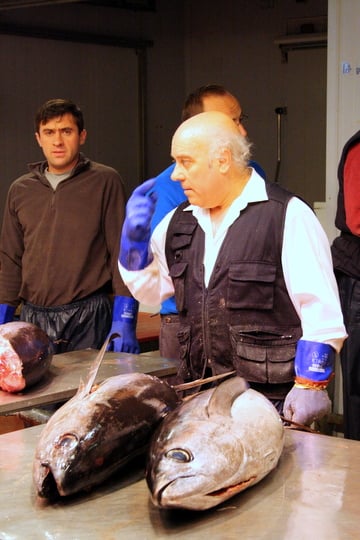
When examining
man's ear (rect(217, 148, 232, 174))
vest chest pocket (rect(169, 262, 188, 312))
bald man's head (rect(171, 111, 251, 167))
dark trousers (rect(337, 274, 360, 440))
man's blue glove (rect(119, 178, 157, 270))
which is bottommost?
dark trousers (rect(337, 274, 360, 440))

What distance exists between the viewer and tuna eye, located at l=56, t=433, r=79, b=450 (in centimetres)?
212

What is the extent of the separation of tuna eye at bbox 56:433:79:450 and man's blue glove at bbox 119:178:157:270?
1315 millimetres

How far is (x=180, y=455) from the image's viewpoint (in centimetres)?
202

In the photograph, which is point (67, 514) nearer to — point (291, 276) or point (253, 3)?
point (291, 276)

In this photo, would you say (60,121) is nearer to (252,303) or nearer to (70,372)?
(70,372)

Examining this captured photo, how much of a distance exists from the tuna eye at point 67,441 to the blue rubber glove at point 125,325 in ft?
7.23

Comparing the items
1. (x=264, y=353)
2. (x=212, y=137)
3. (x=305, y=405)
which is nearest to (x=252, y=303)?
(x=264, y=353)

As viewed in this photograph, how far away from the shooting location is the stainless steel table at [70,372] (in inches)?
131

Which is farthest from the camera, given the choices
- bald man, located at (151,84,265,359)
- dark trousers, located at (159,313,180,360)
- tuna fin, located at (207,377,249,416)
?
dark trousers, located at (159,313,180,360)

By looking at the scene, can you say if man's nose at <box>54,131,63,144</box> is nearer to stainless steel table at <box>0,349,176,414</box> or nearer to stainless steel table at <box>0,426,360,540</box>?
stainless steel table at <box>0,349,176,414</box>

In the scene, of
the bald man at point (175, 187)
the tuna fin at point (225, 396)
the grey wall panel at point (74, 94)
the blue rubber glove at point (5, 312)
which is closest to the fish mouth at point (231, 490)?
the tuna fin at point (225, 396)

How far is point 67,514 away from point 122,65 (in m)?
8.99

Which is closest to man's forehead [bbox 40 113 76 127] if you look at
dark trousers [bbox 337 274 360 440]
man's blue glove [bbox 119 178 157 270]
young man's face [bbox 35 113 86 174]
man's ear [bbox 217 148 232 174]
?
young man's face [bbox 35 113 86 174]

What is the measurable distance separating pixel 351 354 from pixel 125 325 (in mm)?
1150
